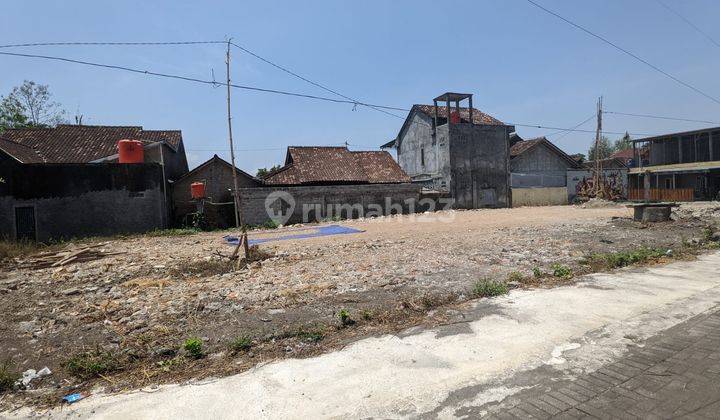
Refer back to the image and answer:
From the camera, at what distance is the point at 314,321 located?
5.03 m

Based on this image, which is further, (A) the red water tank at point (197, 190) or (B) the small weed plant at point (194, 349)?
(A) the red water tank at point (197, 190)

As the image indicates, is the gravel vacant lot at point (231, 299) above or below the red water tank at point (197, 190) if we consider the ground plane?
below

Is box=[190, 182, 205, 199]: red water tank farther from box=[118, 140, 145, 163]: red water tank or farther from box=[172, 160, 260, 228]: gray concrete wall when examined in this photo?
box=[118, 140, 145, 163]: red water tank

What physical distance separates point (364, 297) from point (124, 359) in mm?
3144

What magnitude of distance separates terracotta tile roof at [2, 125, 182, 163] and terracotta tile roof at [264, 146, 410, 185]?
22.3 feet

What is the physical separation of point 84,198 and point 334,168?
13.6m

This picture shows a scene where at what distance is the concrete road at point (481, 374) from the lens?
3.04m

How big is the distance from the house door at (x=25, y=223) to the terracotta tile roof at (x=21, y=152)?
2.20 metres

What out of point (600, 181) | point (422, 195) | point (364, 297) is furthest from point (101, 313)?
point (600, 181)

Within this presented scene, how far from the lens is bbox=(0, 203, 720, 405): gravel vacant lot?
13.6ft

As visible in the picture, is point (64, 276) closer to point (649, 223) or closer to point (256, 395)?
point (256, 395)

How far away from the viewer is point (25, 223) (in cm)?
1633

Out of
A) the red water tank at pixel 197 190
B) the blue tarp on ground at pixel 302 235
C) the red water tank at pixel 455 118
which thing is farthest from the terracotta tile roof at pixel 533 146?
the red water tank at pixel 197 190

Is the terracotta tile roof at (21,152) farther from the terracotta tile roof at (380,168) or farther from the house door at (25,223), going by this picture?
the terracotta tile roof at (380,168)
